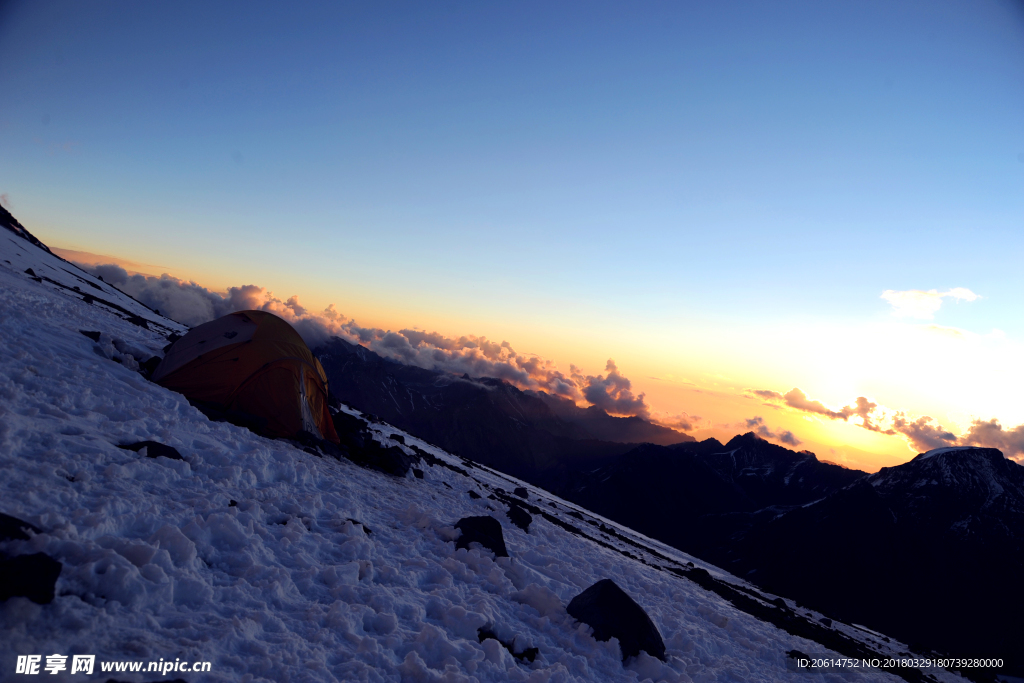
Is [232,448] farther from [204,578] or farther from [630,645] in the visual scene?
[630,645]

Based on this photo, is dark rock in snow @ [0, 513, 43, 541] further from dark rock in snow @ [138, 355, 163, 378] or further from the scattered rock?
dark rock in snow @ [138, 355, 163, 378]

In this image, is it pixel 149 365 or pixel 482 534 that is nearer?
pixel 482 534

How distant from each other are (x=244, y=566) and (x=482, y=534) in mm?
6913

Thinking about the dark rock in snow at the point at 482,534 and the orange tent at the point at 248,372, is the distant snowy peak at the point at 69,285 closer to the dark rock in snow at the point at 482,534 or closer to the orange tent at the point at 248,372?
the orange tent at the point at 248,372

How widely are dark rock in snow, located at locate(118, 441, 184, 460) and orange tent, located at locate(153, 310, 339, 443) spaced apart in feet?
18.9

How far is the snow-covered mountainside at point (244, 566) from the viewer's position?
5.79 m

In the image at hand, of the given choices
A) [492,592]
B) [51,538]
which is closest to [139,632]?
[51,538]

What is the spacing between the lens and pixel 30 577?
5.04 m

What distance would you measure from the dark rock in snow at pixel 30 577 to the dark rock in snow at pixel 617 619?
32.1ft

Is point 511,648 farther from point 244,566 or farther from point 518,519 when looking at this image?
point 518,519

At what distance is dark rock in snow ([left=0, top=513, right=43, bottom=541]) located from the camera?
5.42m

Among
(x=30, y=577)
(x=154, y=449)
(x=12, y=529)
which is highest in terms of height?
(x=12, y=529)

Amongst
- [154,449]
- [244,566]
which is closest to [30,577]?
[244,566]

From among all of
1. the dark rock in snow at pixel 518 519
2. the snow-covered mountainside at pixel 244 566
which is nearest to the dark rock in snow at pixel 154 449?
the snow-covered mountainside at pixel 244 566
